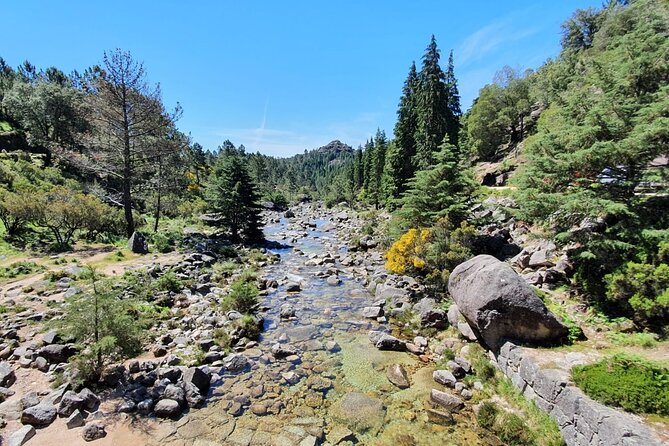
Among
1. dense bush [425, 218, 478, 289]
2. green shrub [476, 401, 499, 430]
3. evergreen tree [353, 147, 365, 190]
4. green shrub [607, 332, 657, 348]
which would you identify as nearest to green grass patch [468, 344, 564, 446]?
green shrub [476, 401, 499, 430]

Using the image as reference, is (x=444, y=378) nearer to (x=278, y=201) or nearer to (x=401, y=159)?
(x=401, y=159)

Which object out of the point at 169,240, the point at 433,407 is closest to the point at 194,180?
the point at 169,240

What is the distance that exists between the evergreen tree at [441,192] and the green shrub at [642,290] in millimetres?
8798

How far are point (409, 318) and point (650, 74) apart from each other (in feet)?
39.8

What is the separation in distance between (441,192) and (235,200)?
59.6 feet

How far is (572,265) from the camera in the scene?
11.6 m

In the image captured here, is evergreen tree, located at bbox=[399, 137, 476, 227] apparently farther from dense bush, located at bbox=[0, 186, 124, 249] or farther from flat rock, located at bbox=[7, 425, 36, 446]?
dense bush, located at bbox=[0, 186, 124, 249]

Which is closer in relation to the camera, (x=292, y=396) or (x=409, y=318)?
(x=292, y=396)

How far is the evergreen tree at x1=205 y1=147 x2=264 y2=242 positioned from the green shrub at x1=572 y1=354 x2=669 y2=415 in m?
25.9

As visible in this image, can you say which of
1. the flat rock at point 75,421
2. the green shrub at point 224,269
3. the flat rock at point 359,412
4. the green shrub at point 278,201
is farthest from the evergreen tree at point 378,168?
the flat rock at point 75,421

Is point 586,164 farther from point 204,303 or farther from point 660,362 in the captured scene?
point 204,303

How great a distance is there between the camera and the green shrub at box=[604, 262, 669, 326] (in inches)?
307

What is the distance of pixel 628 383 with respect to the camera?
602 cm

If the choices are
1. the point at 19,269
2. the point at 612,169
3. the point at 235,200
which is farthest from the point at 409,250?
the point at 19,269
